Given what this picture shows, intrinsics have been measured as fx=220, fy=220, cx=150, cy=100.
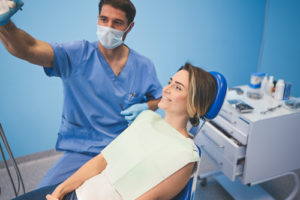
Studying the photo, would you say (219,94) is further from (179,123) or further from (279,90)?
(279,90)

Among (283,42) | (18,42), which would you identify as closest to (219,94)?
(18,42)

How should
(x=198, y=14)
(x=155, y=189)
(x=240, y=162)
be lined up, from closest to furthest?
(x=155, y=189)
(x=240, y=162)
(x=198, y=14)

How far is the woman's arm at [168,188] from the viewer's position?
0.88 m

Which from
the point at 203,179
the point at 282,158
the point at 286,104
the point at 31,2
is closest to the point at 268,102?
the point at 286,104

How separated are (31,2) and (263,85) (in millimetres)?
1934

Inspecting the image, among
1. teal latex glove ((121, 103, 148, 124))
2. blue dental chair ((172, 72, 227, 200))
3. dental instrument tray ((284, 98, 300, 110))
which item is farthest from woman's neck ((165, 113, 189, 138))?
dental instrument tray ((284, 98, 300, 110))

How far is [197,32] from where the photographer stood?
7.44 feet

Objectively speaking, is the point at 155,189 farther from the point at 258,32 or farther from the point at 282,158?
the point at 258,32

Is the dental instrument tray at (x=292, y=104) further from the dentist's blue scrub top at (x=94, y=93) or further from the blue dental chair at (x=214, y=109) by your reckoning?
the dentist's blue scrub top at (x=94, y=93)

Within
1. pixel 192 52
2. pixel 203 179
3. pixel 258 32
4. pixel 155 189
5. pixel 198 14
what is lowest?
pixel 203 179

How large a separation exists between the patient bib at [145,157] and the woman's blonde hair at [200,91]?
154 millimetres

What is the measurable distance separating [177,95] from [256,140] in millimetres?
757

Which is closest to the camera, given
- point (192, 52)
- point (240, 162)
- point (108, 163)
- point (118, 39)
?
point (108, 163)

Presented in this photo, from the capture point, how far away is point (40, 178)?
2.00m
